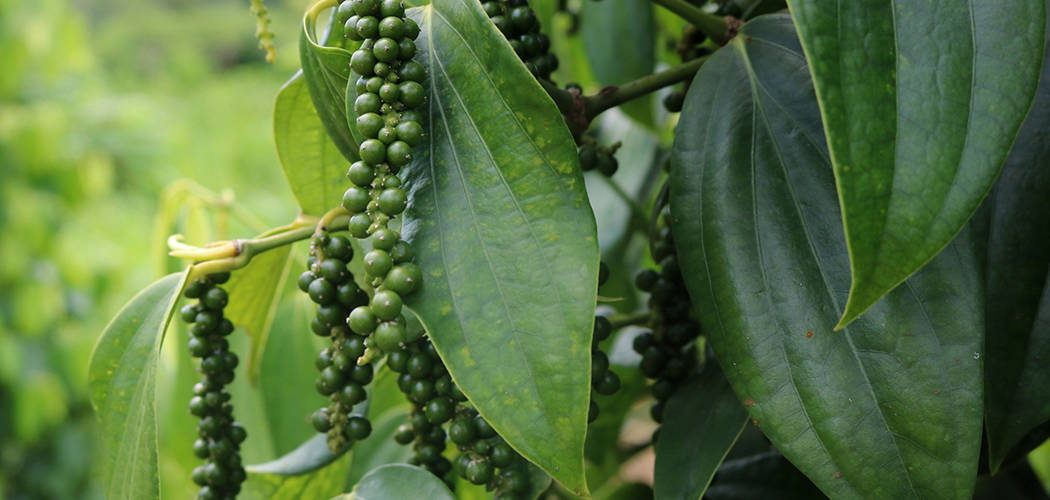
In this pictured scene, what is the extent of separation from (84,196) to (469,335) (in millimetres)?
1460

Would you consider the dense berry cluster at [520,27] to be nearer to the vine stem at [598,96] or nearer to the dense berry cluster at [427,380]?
the vine stem at [598,96]

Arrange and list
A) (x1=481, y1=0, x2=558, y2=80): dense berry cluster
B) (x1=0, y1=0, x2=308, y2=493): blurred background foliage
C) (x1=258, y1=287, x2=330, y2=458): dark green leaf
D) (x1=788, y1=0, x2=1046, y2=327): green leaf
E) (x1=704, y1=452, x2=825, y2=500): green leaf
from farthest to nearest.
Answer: (x1=0, y1=0, x2=308, y2=493): blurred background foliage → (x1=258, y1=287, x2=330, y2=458): dark green leaf → (x1=704, y1=452, x2=825, y2=500): green leaf → (x1=481, y1=0, x2=558, y2=80): dense berry cluster → (x1=788, y1=0, x2=1046, y2=327): green leaf

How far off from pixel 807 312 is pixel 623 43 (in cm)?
33

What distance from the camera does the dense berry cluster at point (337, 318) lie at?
326mm

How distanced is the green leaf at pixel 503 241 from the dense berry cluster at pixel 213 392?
0.13 m

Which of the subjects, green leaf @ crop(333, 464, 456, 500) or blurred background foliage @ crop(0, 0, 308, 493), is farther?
blurred background foliage @ crop(0, 0, 308, 493)

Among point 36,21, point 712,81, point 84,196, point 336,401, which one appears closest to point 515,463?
point 336,401

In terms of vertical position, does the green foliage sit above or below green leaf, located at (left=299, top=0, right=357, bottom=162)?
below

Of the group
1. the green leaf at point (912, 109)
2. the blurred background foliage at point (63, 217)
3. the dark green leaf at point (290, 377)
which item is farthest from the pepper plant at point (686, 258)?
the blurred background foliage at point (63, 217)

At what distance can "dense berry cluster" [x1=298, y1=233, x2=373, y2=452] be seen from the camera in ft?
1.07

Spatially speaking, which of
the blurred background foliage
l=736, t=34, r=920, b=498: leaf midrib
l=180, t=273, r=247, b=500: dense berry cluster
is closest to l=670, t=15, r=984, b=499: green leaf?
l=736, t=34, r=920, b=498: leaf midrib

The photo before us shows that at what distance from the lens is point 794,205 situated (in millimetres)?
329

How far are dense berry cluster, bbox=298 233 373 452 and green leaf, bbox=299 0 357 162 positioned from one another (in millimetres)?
42

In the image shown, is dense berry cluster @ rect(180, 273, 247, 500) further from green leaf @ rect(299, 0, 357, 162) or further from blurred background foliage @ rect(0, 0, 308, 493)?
blurred background foliage @ rect(0, 0, 308, 493)
